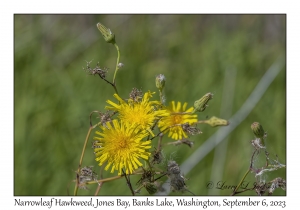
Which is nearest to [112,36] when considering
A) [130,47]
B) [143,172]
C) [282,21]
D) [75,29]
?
[143,172]

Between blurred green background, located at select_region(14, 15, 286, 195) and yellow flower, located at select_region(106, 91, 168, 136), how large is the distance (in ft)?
4.51

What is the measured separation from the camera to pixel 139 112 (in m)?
0.83

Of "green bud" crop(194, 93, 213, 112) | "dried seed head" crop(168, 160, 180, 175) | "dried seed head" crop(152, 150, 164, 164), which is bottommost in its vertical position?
"dried seed head" crop(168, 160, 180, 175)

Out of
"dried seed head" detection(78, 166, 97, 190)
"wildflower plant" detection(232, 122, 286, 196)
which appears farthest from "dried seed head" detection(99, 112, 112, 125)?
"wildflower plant" detection(232, 122, 286, 196)

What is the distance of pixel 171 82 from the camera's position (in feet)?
9.02

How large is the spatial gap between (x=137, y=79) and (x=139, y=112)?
1858mm

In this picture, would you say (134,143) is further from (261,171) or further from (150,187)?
(261,171)

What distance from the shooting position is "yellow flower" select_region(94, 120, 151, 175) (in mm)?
824

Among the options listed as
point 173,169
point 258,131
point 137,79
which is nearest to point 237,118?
point 137,79

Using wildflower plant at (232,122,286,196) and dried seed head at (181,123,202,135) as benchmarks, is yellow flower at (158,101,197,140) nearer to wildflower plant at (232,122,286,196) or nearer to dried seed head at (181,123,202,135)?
dried seed head at (181,123,202,135)

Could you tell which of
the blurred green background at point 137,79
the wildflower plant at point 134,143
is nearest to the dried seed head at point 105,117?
the wildflower plant at point 134,143

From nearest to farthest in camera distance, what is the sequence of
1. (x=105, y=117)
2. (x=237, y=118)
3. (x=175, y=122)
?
1. (x=105, y=117)
2. (x=175, y=122)
3. (x=237, y=118)

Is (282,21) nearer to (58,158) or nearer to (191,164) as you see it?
(191,164)

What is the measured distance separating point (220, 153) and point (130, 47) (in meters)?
0.90
